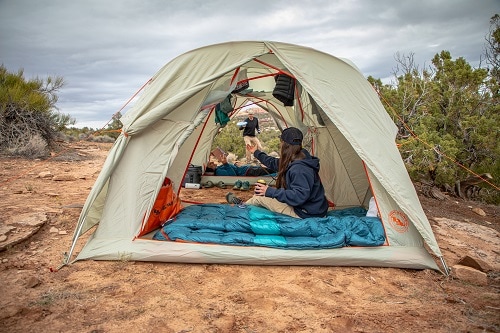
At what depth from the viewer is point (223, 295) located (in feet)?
9.77

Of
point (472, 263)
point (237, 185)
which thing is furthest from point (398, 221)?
point (237, 185)

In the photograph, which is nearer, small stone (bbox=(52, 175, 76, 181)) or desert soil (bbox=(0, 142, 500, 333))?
desert soil (bbox=(0, 142, 500, 333))

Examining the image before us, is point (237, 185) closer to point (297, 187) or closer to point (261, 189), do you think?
point (261, 189)

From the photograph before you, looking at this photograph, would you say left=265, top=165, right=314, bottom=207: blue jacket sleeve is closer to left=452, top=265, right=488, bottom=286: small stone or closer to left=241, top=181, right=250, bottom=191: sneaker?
left=452, top=265, right=488, bottom=286: small stone

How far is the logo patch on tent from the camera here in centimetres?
367

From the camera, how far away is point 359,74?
4199mm

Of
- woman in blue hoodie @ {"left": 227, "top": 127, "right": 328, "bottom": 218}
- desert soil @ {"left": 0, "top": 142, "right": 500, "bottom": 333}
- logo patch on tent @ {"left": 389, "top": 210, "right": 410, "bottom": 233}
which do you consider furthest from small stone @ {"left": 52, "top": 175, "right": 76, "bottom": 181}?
logo patch on tent @ {"left": 389, "top": 210, "right": 410, "bottom": 233}

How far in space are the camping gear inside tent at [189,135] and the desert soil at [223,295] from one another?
5.2 inches

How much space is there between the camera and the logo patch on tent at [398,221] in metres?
3.67

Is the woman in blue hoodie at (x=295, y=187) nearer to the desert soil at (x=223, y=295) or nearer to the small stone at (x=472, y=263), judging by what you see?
the desert soil at (x=223, y=295)

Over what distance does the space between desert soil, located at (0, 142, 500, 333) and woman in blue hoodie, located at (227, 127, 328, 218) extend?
29.8 inches

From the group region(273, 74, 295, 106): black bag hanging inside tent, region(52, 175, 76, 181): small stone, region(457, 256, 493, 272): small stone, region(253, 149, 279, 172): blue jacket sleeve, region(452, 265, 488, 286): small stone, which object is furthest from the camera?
region(52, 175, 76, 181): small stone

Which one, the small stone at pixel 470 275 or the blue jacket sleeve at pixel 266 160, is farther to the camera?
the blue jacket sleeve at pixel 266 160

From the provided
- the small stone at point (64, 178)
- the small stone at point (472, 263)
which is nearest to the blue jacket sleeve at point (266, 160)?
the small stone at point (472, 263)
